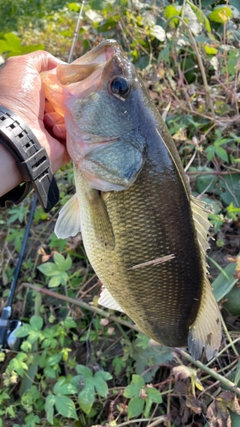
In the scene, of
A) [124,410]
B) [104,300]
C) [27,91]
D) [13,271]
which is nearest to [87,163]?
[27,91]

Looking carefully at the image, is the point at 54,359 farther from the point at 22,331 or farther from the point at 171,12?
the point at 171,12

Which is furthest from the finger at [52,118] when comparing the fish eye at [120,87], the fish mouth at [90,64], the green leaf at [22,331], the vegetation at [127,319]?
the green leaf at [22,331]

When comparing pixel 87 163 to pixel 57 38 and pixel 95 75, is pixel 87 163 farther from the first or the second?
pixel 57 38

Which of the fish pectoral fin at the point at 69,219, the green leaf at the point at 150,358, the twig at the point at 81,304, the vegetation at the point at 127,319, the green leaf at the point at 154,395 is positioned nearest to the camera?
the fish pectoral fin at the point at 69,219

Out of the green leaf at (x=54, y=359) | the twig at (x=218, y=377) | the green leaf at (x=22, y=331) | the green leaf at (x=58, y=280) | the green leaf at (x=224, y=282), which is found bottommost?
the green leaf at (x=54, y=359)

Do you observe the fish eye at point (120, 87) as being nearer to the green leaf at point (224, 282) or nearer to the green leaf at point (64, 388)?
the green leaf at point (224, 282)

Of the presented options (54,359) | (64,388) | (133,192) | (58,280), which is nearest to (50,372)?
(54,359)
